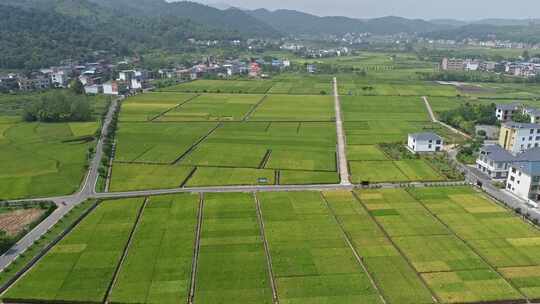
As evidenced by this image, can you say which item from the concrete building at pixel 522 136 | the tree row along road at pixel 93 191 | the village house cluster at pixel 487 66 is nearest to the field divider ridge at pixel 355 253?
the tree row along road at pixel 93 191

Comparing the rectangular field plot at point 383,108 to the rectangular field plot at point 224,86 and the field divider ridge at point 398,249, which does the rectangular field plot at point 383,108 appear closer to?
the rectangular field plot at point 224,86

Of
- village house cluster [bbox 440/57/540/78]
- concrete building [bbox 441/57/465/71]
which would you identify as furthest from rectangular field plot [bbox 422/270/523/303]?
concrete building [bbox 441/57/465/71]

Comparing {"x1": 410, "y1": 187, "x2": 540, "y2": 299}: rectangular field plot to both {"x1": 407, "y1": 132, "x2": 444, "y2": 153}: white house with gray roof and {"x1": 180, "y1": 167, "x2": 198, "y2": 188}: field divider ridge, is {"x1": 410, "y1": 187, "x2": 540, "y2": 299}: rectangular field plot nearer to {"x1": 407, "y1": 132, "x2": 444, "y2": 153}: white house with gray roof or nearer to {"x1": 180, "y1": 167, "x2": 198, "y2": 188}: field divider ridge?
{"x1": 407, "y1": 132, "x2": 444, "y2": 153}: white house with gray roof

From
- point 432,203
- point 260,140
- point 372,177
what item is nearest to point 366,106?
point 260,140

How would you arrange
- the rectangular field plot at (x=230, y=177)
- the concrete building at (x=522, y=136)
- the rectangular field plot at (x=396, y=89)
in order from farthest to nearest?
the rectangular field plot at (x=396, y=89) → the concrete building at (x=522, y=136) → the rectangular field plot at (x=230, y=177)

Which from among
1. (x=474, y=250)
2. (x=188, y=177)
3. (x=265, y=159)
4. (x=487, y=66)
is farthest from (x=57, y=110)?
(x=487, y=66)

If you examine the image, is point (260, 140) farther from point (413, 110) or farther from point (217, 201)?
point (413, 110)

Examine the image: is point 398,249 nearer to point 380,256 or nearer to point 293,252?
point 380,256
